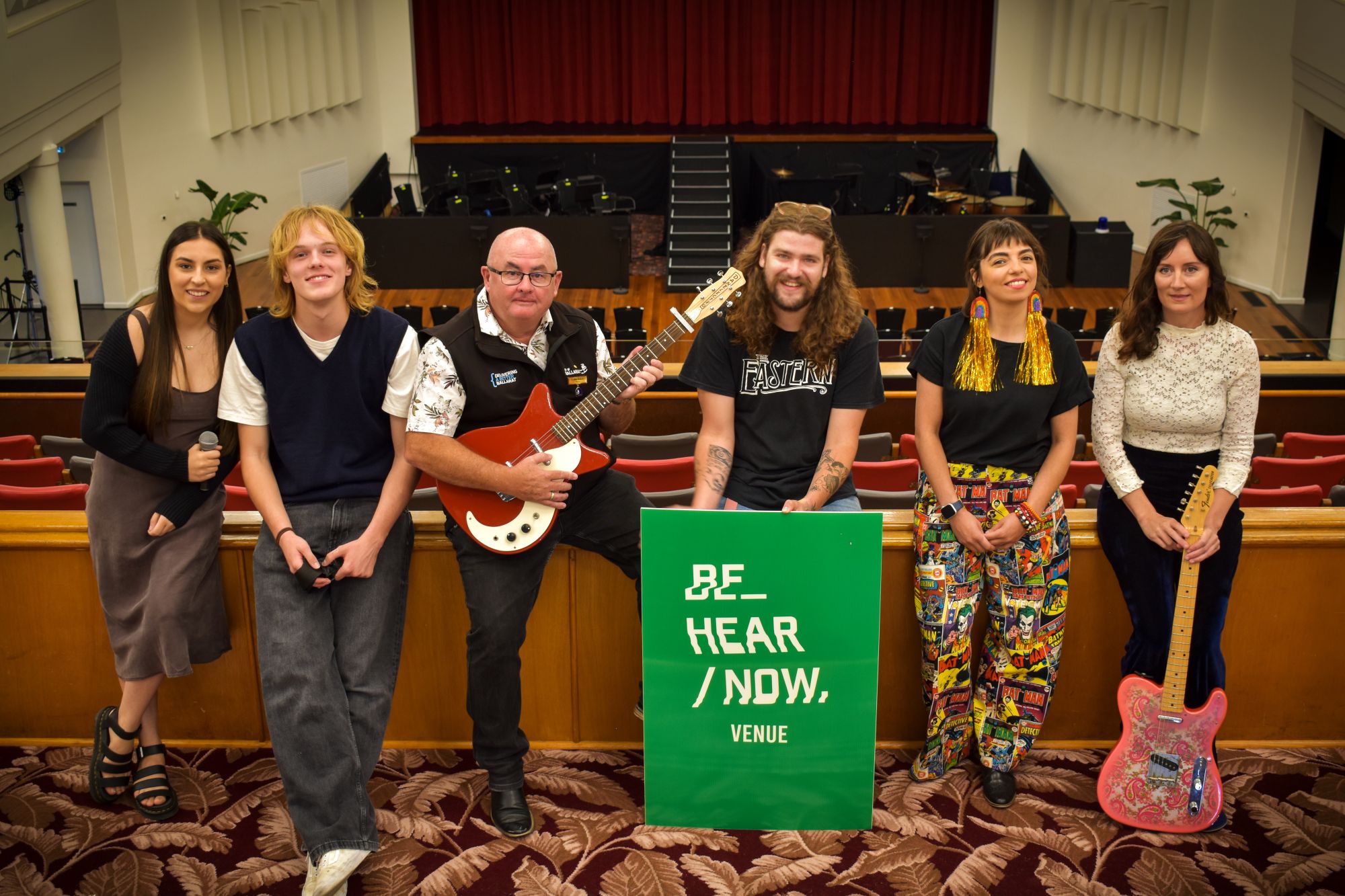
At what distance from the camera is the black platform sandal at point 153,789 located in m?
3.31

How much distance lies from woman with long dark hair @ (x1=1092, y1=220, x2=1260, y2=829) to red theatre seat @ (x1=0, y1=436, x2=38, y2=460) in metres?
4.87

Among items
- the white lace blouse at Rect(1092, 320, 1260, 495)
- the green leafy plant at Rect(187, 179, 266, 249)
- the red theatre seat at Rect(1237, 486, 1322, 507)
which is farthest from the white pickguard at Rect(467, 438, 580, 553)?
the green leafy plant at Rect(187, 179, 266, 249)

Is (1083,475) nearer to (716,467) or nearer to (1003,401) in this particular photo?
(1003,401)

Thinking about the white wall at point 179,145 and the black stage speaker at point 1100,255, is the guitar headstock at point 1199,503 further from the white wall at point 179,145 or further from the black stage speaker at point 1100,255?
the white wall at point 179,145

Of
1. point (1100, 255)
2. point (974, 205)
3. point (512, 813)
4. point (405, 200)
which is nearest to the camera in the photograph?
point (512, 813)

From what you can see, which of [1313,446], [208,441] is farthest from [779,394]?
[1313,446]

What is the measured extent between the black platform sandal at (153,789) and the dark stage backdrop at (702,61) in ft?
54.3

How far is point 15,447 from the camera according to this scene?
5.79m

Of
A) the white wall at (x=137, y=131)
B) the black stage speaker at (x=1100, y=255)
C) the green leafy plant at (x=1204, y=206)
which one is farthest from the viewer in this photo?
the black stage speaker at (x=1100, y=255)

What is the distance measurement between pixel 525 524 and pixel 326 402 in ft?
1.94

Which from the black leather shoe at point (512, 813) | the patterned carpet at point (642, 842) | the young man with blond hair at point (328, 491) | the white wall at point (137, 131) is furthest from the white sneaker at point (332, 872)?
the white wall at point (137, 131)

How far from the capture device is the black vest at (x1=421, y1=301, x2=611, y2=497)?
3135mm

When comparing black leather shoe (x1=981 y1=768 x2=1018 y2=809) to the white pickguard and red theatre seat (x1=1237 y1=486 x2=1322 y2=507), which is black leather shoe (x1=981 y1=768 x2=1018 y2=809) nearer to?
the white pickguard

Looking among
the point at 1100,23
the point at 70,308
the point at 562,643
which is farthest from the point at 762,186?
the point at 562,643
